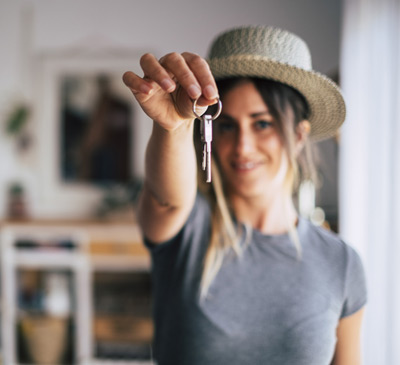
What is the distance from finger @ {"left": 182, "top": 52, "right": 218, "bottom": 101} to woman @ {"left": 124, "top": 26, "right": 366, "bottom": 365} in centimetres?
21

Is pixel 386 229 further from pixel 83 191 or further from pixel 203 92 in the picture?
pixel 83 191

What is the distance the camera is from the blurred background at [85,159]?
7.80 ft

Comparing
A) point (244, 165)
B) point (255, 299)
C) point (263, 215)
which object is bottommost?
point (255, 299)

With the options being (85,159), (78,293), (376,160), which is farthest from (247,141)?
(85,159)

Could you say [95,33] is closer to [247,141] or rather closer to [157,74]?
[247,141]

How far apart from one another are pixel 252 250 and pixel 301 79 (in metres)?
0.34

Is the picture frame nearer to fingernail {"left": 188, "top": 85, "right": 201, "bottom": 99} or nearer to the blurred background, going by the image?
the blurred background

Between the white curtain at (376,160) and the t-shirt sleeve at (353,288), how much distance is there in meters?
0.28

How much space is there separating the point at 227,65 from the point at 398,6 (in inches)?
25.1

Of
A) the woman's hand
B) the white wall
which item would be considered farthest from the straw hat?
the white wall

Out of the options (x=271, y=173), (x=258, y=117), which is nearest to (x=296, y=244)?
(x=271, y=173)

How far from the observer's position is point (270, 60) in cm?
63

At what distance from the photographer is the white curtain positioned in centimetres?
100

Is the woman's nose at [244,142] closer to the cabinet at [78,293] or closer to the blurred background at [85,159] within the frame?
the blurred background at [85,159]
